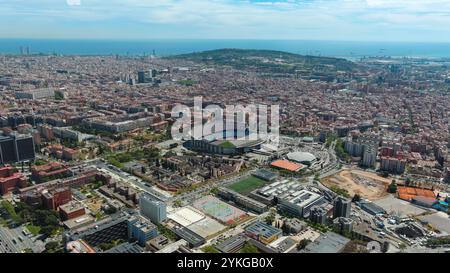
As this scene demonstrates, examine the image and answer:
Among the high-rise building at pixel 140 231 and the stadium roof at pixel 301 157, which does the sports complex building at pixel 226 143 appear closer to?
the stadium roof at pixel 301 157

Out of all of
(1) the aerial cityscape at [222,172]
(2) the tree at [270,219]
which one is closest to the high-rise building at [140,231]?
(1) the aerial cityscape at [222,172]

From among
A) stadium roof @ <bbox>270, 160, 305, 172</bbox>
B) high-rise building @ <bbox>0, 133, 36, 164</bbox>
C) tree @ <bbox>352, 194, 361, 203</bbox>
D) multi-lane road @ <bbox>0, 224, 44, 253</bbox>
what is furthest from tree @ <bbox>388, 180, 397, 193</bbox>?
high-rise building @ <bbox>0, 133, 36, 164</bbox>

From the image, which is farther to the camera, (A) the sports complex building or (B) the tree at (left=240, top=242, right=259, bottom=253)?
(A) the sports complex building

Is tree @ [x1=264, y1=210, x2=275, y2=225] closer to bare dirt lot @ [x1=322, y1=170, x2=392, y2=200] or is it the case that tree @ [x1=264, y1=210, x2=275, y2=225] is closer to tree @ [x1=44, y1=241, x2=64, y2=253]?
bare dirt lot @ [x1=322, y1=170, x2=392, y2=200]

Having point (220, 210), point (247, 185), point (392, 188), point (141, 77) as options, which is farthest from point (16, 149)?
point (141, 77)

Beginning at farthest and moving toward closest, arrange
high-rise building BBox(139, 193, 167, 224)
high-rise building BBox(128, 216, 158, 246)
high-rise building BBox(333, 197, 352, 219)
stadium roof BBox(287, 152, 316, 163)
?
stadium roof BBox(287, 152, 316, 163)
high-rise building BBox(333, 197, 352, 219)
high-rise building BBox(139, 193, 167, 224)
high-rise building BBox(128, 216, 158, 246)
